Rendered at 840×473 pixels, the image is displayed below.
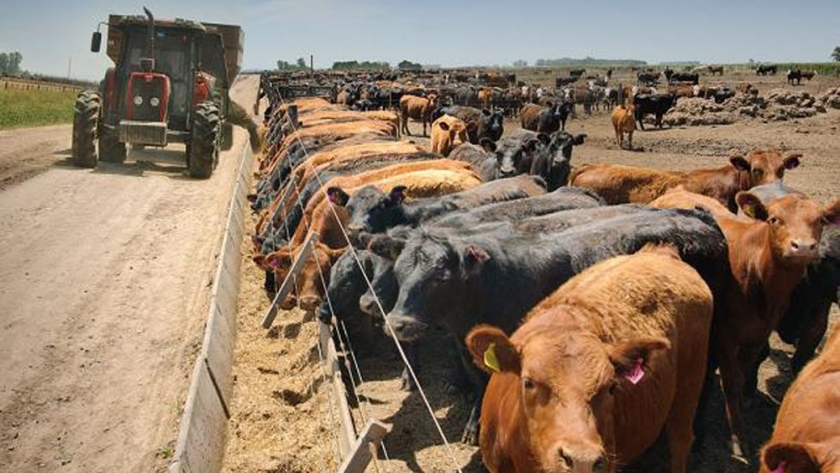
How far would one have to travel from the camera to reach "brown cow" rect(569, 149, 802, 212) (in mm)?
9469

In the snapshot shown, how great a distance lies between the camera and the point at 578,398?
3.23m

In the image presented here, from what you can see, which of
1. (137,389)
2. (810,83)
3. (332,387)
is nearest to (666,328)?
(332,387)

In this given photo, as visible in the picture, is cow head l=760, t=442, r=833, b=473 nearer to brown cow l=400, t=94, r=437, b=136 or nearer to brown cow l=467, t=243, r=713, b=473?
brown cow l=467, t=243, r=713, b=473

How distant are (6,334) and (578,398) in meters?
7.16

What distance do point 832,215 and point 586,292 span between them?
3.05 m

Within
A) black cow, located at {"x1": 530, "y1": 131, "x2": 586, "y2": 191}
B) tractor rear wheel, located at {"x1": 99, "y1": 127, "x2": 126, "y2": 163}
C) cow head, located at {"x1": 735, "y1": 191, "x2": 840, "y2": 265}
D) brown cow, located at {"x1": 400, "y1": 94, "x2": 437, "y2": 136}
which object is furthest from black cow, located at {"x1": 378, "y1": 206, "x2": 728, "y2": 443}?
brown cow, located at {"x1": 400, "y1": 94, "x2": 437, "y2": 136}

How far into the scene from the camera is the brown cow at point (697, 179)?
31.1 feet

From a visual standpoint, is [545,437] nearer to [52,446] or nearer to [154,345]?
[52,446]

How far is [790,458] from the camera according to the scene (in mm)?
2854

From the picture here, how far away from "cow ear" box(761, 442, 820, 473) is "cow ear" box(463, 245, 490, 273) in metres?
2.91

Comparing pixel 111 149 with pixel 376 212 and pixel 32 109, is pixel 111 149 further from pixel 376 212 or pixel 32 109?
pixel 32 109

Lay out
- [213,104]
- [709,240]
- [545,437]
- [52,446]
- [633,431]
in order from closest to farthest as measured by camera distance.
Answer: [545,437]
[633,431]
[52,446]
[709,240]
[213,104]

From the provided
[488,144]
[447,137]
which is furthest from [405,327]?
[447,137]

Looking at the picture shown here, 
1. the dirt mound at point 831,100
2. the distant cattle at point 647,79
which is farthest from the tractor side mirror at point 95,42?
the distant cattle at point 647,79
